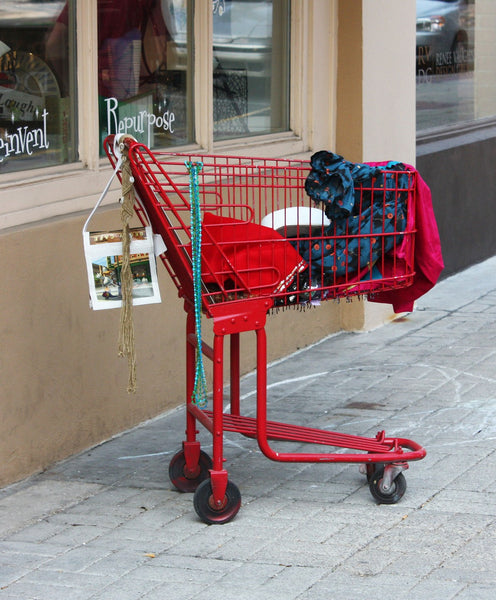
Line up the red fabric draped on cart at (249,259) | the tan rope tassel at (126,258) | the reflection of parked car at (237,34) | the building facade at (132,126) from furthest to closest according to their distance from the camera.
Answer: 1. the reflection of parked car at (237,34)
2. the building facade at (132,126)
3. the red fabric draped on cart at (249,259)
4. the tan rope tassel at (126,258)

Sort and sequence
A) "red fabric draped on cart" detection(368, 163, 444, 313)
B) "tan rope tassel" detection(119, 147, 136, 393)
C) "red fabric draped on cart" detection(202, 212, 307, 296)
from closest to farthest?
"tan rope tassel" detection(119, 147, 136, 393), "red fabric draped on cart" detection(202, 212, 307, 296), "red fabric draped on cart" detection(368, 163, 444, 313)

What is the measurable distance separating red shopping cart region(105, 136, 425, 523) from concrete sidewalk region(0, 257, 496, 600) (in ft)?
0.59

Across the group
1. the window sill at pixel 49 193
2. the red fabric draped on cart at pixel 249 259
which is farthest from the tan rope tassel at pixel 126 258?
the window sill at pixel 49 193

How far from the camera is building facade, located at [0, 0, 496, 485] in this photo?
5.02m

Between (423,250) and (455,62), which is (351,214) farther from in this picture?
(455,62)

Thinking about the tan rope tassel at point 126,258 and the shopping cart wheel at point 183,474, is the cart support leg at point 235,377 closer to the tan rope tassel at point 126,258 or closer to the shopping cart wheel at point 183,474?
the shopping cart wheel at point 183,474

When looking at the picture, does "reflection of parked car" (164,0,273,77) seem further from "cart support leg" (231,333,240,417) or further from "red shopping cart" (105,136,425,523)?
"cart support leg" (231,333,240,417)

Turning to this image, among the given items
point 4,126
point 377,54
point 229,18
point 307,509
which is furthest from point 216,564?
point 377,54

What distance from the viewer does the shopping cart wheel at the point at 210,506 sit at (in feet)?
14.4

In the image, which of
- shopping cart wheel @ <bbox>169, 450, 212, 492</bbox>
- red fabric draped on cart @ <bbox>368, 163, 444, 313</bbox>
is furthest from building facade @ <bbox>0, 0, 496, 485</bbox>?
red fabric draped on cart @ <bbox>368, 163, 444, 313</bbox>

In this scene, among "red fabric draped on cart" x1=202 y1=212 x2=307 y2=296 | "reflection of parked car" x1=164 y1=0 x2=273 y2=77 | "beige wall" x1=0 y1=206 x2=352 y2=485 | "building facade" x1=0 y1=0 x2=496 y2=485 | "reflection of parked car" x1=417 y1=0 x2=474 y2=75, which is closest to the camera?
"red fabric draped on cart" x1=202 y1=212 x2=307 y2=296

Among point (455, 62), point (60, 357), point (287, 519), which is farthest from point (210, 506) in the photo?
point (455, 62)

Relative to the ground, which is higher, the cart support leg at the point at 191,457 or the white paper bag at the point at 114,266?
the white paper bag at the point at 114,266

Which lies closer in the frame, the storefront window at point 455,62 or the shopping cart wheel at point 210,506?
the shopping cart wheel at point 210,506
